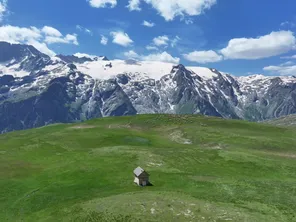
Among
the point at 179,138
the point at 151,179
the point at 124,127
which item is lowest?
the point at 179,138

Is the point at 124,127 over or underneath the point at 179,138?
over

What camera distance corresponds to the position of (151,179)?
262 ft

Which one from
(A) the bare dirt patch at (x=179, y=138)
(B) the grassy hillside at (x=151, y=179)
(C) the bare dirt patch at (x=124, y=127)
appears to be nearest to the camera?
(B) the grassy hillside at (x=151, y=179)

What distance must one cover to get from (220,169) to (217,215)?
36.5 meters

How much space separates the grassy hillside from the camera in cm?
5881

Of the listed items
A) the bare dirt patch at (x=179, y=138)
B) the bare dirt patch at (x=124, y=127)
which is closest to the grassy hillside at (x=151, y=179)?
the bare dirt patch at (x=179, y=138)

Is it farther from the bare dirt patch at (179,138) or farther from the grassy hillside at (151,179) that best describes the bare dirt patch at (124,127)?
the grassy hillside at (151,179)

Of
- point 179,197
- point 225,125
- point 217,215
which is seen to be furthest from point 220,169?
point 225,125

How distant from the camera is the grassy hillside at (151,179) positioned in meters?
58.8

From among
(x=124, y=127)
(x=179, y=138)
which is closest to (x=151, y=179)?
(x=179, y=138)

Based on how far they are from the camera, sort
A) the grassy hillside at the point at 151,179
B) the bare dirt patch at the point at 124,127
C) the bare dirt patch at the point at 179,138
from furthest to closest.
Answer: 1. the bare dirt patch at the point at 124,127
2. the bare dirt patch at the point at 179,138
3. the grassy hillside at the point at 151,179

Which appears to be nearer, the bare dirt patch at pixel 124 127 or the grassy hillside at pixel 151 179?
the grassy hillside at pixel 151 179

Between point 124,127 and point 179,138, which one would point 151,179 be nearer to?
point 179,138

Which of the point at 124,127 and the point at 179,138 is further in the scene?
the point at 124,127
